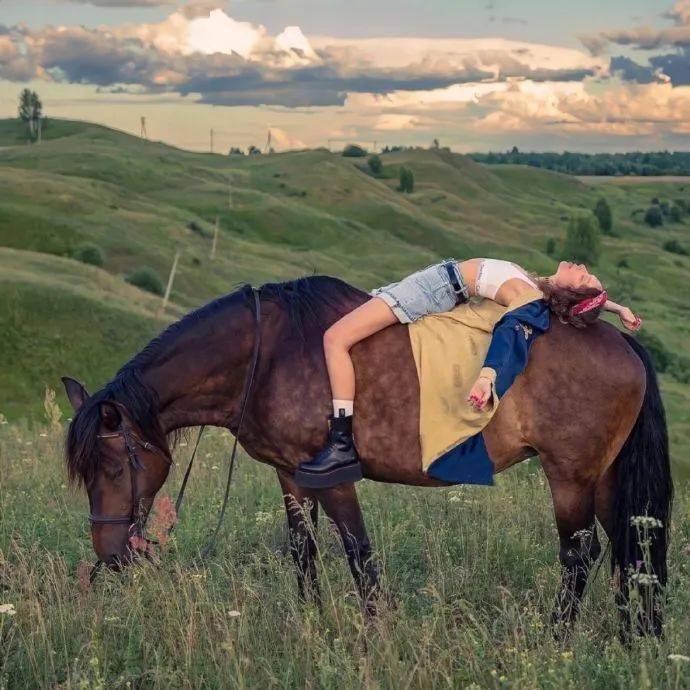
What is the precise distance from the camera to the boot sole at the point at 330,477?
550 cm

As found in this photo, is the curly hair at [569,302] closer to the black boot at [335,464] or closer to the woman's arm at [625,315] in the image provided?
the woman's arm at [625,315]

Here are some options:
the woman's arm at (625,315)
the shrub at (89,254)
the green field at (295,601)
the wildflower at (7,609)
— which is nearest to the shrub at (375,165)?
the shrub at (89,254)

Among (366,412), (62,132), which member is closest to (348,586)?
(366,412)

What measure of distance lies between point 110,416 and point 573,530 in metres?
2.96

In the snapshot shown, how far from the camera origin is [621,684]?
14.5ft

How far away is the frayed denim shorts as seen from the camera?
5.70 metres

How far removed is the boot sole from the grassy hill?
90.4 feet

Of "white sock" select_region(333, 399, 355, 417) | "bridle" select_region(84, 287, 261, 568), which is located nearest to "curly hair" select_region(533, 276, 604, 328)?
"white sock" select_region(333, 399, 355, 417)

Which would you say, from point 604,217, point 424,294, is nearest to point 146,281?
point 424,294

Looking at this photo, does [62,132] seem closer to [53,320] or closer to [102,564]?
[53,320]

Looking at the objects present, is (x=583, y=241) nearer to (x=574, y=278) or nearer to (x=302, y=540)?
(x=574, y=278)

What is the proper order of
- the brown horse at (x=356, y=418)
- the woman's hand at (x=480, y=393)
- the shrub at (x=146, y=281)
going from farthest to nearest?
the shrub at (x=146, y=281) < the brown horse at (x=356, y=418) < the woman's hand at (x=480, y=393)

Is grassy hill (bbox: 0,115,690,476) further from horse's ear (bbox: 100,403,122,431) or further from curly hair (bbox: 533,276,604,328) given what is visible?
curly hair (bbox: 533,276,604,328)

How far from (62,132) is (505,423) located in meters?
187
